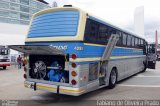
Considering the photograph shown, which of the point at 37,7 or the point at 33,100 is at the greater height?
the point at 37,7

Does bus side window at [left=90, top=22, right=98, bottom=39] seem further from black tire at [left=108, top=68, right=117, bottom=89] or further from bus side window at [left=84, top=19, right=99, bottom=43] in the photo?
black tire at [left=108, top=68, right=117, bottom=89]

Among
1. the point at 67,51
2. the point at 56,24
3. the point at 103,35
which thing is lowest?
the point at 67,51

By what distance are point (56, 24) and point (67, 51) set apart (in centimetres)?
118

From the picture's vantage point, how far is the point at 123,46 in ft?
36.6

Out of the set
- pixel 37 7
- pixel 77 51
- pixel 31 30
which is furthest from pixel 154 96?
pixel 37 7

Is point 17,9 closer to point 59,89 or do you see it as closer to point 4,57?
point 4,57

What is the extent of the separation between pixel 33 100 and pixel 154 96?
4686 millimetres

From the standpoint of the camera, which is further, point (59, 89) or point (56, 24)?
point (56, 24)

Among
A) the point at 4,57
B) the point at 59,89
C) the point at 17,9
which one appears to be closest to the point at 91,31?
the point at 59,89

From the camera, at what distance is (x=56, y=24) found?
24.6ft

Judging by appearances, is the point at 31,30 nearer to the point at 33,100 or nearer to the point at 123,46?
the point at 33,100

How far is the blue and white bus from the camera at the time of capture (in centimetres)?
689

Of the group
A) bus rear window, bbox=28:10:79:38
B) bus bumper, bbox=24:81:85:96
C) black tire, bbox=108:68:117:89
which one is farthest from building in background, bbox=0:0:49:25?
bus bumper, bbox=24:81:85:96

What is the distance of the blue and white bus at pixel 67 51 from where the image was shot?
689 cm
